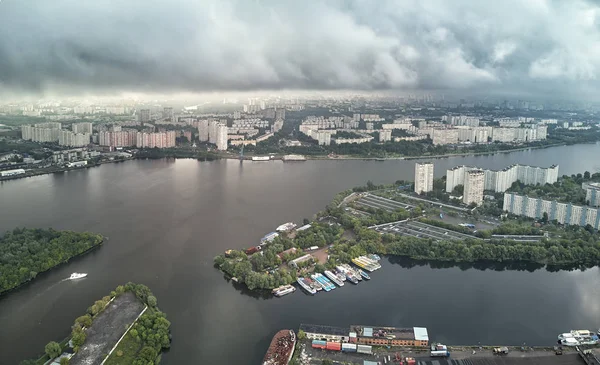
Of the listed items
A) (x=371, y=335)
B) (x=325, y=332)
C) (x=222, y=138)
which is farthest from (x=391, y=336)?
(x=222, y=138)

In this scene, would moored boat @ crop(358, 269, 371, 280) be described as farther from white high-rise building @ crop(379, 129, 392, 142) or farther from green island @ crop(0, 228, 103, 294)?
white high-rise building @ crop(379, 129, 392, 142)

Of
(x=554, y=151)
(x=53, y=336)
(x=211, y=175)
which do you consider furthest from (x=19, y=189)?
(x=554, y=151)

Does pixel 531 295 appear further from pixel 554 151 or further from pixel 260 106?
pixel 260 106

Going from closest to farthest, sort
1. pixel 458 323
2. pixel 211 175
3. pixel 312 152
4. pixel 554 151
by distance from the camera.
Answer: pixel 458 323
pixel 211 175
pixel 312 152
pixel 554 151

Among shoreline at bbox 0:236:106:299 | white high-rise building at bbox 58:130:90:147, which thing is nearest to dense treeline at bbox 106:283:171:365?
shoreline at bbox 0:236:106:299

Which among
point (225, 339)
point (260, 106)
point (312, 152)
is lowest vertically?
point (225, 339)

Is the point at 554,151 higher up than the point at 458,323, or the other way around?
the point at 554,151
